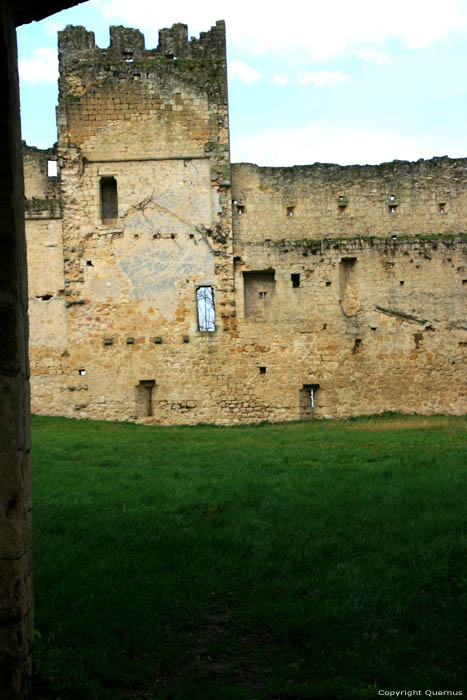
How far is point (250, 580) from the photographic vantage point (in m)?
5.51

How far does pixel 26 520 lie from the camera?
11.9 feet

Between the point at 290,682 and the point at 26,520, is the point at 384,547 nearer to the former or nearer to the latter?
the point at 290,682

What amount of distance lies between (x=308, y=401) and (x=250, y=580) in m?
14.0

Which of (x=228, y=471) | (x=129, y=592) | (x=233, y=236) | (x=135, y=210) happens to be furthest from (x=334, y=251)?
(x=129, y=592)

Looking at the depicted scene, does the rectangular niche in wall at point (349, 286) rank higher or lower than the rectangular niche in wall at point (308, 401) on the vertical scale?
higher

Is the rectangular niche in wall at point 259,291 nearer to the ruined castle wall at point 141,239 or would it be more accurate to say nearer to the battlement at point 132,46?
the ruined castle wall at point 141,239

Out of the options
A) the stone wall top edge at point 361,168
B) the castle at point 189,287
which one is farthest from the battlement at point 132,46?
the stone wall top edge at point 361,168

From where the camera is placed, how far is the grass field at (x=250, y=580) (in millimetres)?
3982

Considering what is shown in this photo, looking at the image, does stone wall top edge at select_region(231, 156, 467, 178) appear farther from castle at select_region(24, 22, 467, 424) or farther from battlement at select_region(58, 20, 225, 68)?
battlement at select_region(58, 20, 225, 68)

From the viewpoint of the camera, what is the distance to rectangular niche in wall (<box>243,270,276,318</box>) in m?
19.5

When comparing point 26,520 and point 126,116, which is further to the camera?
point 126,116

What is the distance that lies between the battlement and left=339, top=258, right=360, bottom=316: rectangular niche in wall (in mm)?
6921

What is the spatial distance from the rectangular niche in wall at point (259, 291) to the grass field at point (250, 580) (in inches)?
381

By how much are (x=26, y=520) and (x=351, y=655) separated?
7.06 ft
